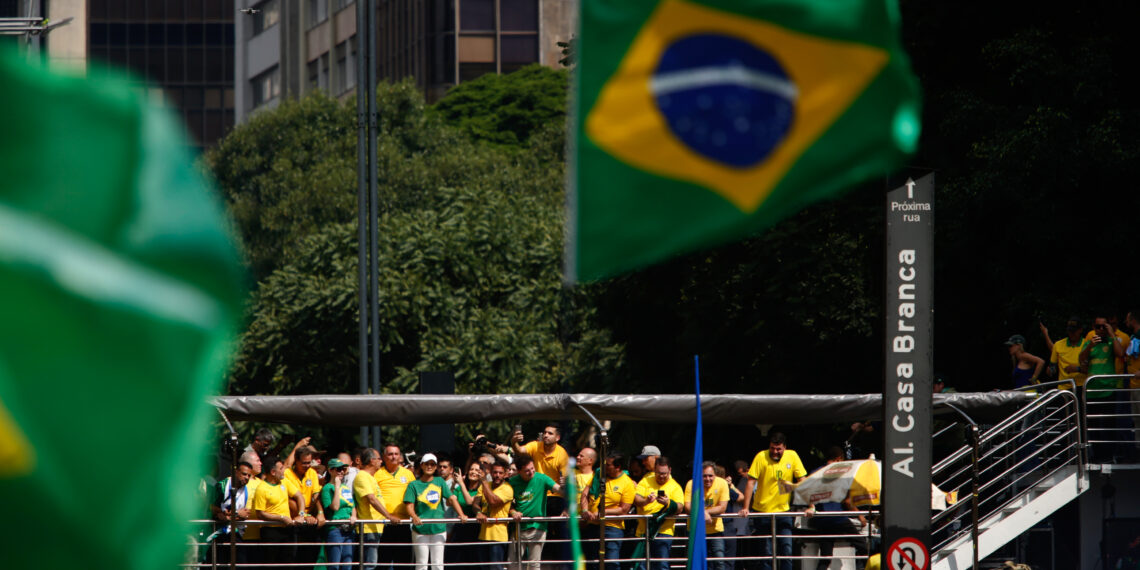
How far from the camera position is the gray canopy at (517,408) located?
15.9 metres

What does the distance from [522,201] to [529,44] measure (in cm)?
3014

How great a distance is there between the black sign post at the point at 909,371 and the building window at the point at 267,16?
265ft

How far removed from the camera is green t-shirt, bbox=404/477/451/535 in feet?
50.6

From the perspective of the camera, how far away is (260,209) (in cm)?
5262

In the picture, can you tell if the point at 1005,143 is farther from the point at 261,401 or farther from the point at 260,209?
the point at 260,209

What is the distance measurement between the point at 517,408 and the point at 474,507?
981 millimetres

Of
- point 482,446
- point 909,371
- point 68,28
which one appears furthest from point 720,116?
point 68,28

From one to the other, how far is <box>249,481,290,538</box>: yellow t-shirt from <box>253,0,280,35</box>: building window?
73567 millimetres

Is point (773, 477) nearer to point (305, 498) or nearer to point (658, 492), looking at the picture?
point (658, 492)

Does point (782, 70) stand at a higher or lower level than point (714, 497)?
higher

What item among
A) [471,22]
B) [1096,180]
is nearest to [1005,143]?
[1096,180]

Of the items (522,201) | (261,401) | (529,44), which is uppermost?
(529,44)

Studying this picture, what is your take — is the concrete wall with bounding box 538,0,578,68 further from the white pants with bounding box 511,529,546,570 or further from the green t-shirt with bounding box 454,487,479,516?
the white pants with bounding box 511,529,546,570

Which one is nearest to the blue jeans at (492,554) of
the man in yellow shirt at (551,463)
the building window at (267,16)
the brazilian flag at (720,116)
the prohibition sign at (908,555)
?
the man in yellow shirt at (551,463)
